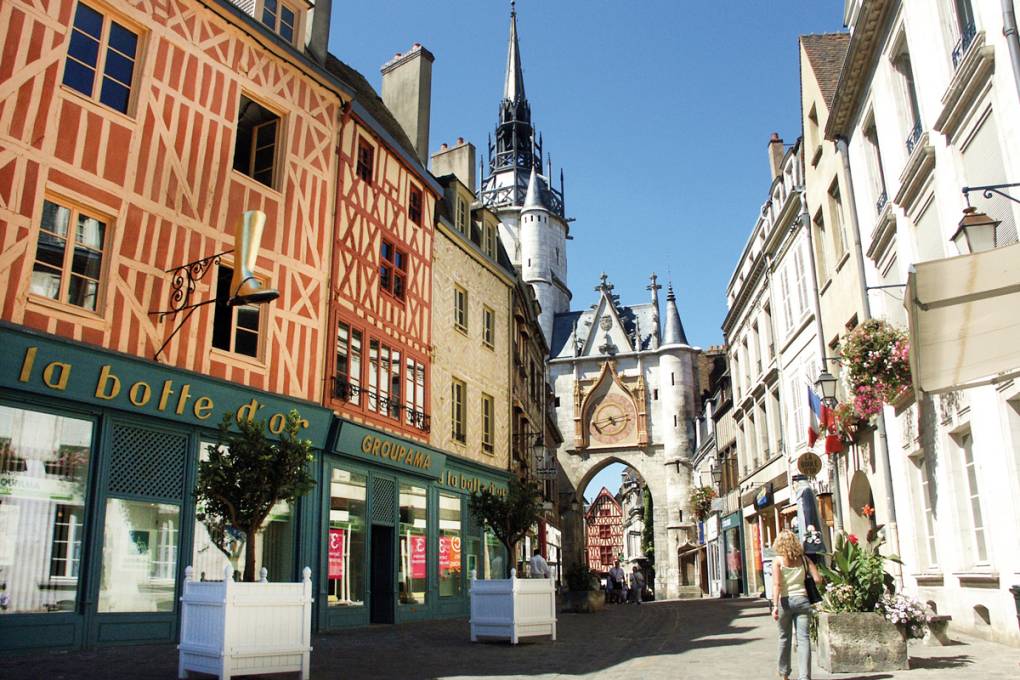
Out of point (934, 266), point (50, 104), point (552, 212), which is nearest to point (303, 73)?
point (50, 104)

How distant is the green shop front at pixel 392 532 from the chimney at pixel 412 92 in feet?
23.9

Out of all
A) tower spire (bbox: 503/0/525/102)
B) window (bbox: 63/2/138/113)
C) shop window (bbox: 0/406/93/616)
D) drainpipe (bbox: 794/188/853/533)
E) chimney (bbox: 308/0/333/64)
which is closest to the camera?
shop window (bbox: 0/406/93/616)

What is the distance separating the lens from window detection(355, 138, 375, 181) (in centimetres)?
1553

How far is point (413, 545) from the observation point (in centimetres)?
1614

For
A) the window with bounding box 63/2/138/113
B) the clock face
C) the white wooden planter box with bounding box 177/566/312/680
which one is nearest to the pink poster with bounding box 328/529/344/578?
the white wooden planter box with bounding box 177/566/312/680

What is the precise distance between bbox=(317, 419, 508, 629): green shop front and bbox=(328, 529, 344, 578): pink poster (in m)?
0.02

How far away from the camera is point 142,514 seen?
10203mm

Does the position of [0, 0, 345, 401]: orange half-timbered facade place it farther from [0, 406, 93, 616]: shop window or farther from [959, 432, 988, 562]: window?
[959, 432, 988, 562]: window

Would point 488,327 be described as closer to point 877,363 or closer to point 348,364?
point 348,364

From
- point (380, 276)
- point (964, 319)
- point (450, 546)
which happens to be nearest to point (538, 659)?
point (964, 319)

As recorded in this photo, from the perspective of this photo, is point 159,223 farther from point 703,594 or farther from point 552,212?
point 552,212

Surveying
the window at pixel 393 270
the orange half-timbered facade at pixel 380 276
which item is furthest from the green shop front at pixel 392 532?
the window at pixel 393 270

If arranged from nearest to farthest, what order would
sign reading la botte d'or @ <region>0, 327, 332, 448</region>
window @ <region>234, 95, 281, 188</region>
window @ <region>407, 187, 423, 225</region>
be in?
sign reading la botte d'or @ <region>0, 327, 332, 448</region> → window @ <region>234, 95, 281, 188</region> → window @ <region>407, 187, 423, 225</region>

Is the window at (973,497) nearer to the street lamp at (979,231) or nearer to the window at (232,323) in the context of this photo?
the street lamp at (979,231)
